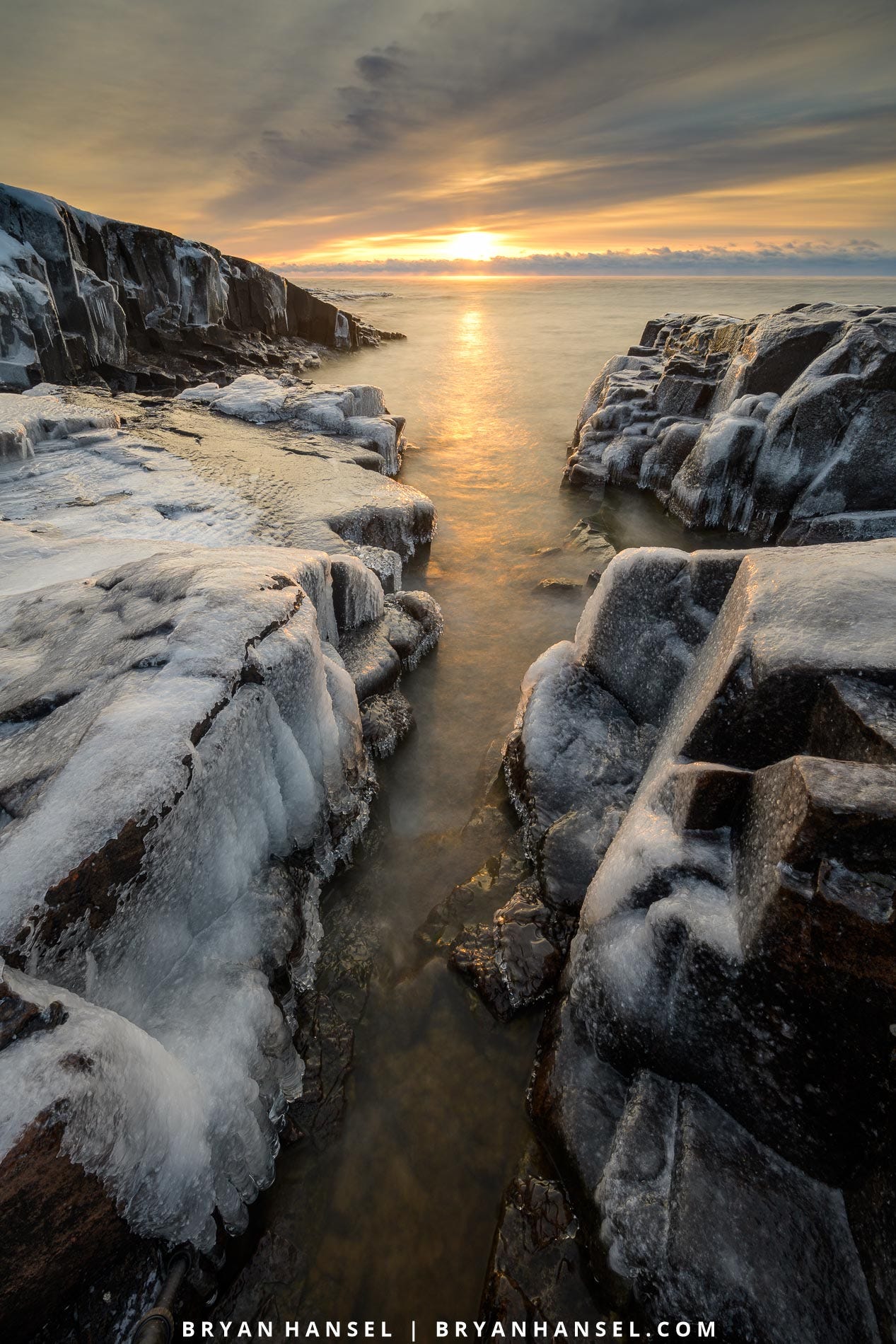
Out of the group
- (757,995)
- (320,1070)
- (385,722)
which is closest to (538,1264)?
(320,1070)

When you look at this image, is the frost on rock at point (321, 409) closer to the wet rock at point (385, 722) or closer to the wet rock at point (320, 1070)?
the wet rock at point (385, 722)

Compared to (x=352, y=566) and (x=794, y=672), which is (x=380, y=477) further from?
(x=794, y=672)

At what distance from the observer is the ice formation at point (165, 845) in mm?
2244

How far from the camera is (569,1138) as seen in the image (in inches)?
116

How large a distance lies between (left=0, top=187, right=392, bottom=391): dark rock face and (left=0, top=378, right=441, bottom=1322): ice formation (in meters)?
10.5

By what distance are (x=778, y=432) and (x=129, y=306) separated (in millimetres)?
20334

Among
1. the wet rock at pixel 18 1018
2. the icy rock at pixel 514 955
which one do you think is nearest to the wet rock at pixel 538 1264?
the icy rock at pixel 514 955

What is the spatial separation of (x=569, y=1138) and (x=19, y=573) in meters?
5.99

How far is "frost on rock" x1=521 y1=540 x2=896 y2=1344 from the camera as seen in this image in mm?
2111

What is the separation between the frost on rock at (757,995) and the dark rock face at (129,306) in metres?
15.4

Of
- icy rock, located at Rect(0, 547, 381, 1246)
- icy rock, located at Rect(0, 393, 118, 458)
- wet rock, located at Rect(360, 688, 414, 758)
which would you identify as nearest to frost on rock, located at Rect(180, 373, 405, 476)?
icy rock, located at Rect(0, 393, 118, 458)

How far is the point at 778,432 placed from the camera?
9859 mm

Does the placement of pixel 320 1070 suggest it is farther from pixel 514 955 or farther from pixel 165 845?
pixel 165 845

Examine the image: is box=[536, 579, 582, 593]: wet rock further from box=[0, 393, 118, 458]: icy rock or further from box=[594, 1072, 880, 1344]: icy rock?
box=[0, 393, 118, 458]: icy rock
